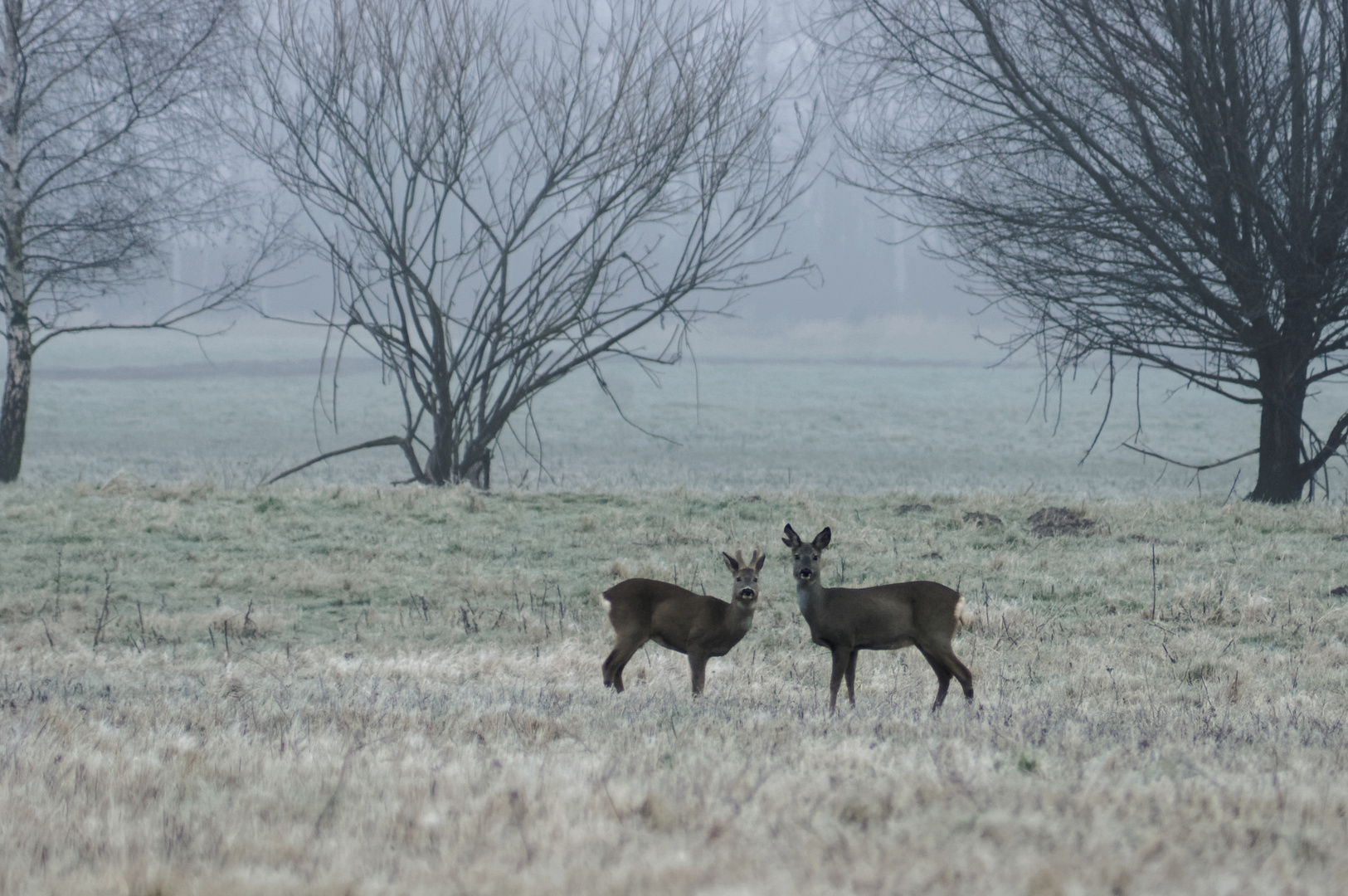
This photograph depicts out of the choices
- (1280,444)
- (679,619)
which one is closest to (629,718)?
(679,619)

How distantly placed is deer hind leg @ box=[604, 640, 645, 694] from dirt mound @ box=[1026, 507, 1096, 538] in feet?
24.5

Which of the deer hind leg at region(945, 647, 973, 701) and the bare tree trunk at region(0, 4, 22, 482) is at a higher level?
the bare tree trunk at region(0, 4, 22, 482)

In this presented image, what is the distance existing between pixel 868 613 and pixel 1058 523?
8.01 m

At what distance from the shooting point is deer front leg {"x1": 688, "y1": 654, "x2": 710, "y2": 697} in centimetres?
588

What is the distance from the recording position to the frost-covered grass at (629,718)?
300 centimetres

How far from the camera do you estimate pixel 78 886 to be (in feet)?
9.40

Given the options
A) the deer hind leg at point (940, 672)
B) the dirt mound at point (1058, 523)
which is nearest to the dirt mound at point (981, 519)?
the dirt mound at point (1058, 523)

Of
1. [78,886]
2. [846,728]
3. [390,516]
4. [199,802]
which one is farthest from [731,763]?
[390,516]

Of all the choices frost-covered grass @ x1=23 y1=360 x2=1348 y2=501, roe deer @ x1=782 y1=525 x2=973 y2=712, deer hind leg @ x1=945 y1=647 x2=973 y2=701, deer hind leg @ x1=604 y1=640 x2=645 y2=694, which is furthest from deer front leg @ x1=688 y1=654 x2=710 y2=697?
frost-covered grass @ x1=23 y1=360 x2=1348 y2=501

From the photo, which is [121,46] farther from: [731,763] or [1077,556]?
[731,763]

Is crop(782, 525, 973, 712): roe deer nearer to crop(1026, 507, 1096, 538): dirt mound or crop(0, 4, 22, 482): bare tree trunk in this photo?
crop(1026, 507, 1096, 538): dirt mound

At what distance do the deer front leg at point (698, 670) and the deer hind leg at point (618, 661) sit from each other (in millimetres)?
288

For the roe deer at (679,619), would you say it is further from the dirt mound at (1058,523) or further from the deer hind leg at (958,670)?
the dirt mound at (1058,523)

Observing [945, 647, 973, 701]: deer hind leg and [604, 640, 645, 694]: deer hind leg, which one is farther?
[604, 640, 645, 694]: deer hind leg
